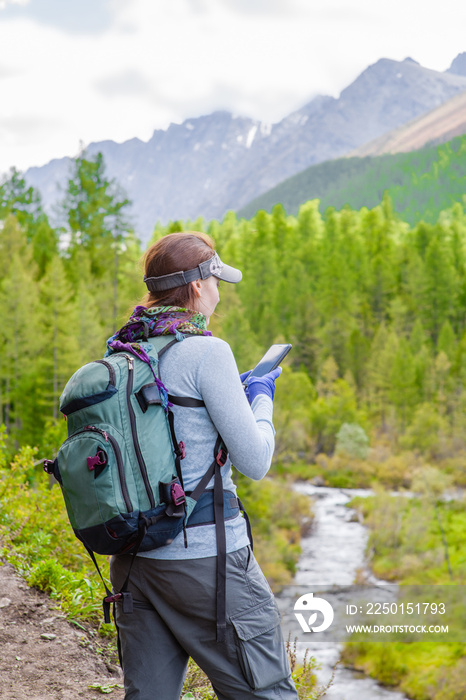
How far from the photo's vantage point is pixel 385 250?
50.9 m

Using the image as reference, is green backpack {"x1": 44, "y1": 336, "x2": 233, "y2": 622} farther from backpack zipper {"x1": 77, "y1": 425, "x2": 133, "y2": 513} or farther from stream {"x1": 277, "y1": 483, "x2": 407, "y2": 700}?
stream {"x1": 277, "y1": 483, "x2": 407, "y2": 700}

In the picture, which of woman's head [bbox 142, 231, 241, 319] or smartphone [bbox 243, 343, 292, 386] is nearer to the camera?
woman's head [bbox 142, 231, 241, 319]

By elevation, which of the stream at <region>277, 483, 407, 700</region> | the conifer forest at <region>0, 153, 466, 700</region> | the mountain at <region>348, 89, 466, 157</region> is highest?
the mountain at <region>348, 89, 466, 157</region>

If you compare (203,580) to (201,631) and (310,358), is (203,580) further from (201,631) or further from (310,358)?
(310,358)

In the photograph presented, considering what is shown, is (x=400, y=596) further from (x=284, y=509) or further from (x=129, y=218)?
(x=129, y=218)

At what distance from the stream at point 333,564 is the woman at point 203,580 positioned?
12853 millimetres

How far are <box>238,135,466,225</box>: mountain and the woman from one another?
7683cm

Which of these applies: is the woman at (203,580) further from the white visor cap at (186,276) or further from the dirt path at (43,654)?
the dirt path at (43,654)

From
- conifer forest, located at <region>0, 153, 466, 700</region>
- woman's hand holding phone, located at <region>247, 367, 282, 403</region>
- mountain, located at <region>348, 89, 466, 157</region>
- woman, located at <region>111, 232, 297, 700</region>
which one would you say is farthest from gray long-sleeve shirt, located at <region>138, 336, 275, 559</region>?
mountain, located at <region>348, 89, 466, 157</region>

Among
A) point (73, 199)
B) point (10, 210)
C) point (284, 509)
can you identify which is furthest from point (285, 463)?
point (10, 210)

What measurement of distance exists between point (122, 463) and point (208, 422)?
0.25 meters

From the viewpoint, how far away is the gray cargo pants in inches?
62.5

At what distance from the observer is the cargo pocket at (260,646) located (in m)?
1.58

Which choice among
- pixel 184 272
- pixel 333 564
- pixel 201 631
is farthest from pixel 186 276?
pixel 333 564
